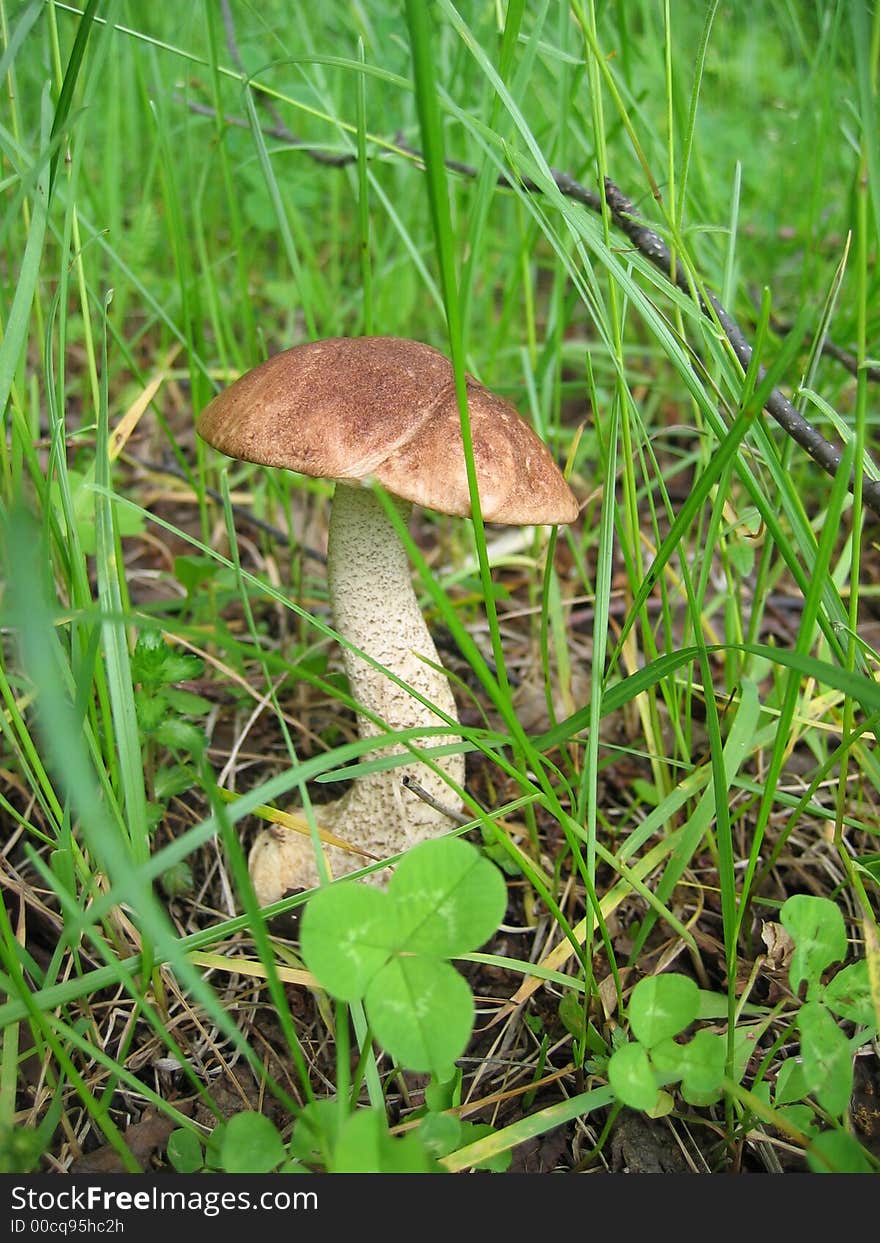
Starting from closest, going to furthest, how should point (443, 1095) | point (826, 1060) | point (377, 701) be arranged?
1. point (826, 1060)
2. point (443, 1095)
3. point (377, 701)

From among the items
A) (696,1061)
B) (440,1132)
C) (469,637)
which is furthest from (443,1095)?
(469,637)

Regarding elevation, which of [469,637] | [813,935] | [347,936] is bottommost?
[813,935]

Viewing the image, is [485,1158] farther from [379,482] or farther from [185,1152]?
[379,482]

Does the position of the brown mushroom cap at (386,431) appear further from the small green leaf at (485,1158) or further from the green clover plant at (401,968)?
the small green leaf at (485,1158)

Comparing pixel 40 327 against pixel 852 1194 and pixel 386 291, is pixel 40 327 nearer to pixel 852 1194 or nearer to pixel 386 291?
pixel 386 291

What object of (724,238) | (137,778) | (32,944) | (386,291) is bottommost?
(32,944)

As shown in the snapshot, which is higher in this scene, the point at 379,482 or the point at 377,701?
the point at 379,482

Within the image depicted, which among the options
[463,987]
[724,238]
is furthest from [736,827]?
[724,238]

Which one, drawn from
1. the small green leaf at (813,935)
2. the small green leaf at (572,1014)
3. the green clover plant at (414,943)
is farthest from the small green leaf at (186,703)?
the small green leaf at (813,935)
